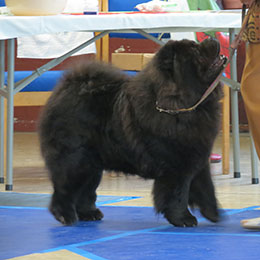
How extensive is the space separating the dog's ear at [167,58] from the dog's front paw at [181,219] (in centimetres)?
56

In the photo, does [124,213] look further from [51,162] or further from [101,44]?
[101,44]

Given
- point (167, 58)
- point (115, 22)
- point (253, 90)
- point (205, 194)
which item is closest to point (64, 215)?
point (205, 194)

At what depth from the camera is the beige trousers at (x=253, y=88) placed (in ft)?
7.82

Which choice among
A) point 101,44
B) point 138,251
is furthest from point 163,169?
point 101,44

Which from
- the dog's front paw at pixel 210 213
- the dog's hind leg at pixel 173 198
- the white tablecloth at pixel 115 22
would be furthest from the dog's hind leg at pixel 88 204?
the white tablecloth at pixel 115 22

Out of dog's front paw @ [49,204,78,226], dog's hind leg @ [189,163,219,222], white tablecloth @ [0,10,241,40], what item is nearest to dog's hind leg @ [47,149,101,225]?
dog's front paw @ [49,204,78,226]

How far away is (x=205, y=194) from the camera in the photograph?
8.43ft

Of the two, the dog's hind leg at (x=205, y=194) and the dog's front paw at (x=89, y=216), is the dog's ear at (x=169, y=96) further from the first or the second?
the dog's front paw at (x=89, y=216)

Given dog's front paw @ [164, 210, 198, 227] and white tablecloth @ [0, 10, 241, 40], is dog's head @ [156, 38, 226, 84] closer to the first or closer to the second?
dog's front paw @ [164, 210, 198, 227]

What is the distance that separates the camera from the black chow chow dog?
2412 mm

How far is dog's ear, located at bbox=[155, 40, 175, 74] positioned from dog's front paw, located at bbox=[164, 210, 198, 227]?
0.56m

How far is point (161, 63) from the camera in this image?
2.44 m

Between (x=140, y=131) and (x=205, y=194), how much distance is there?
0.38m

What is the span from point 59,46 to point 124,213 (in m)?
2.78
